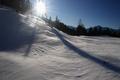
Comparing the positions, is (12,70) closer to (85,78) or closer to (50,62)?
(50,62)

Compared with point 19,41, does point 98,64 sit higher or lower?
lower

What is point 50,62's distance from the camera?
4.03 meters

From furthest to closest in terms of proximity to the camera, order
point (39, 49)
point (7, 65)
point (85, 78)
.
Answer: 1. point (39, 49)
2. point (7, 65)
3. point (85, 78)

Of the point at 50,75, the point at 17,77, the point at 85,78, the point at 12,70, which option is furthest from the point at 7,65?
the point at 85,78

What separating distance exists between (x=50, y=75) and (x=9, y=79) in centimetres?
81

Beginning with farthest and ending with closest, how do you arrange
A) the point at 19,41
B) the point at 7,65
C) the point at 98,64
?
the point at 19,41 < the point at 98,64 < the point at 7,65

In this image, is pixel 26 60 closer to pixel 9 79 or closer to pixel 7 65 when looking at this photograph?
pixel 7 65

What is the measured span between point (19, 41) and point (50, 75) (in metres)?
2.99

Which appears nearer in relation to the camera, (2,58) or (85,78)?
(85,78)

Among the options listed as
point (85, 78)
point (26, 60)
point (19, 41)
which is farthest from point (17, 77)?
point (19, 41)

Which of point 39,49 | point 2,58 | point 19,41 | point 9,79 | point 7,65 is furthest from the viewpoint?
point 19,41

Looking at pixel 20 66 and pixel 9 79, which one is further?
pixel 20 66

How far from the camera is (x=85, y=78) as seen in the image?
309 centimetres

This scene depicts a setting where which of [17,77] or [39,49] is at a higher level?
[39,49]
